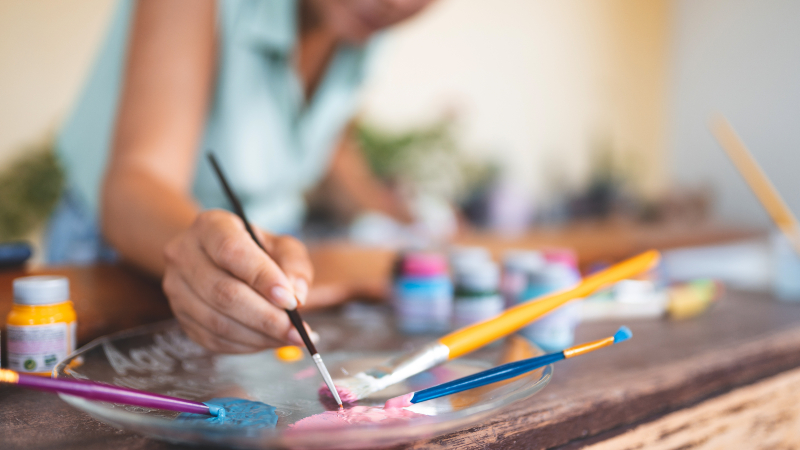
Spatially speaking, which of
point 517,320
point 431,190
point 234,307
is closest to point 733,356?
point 517,320

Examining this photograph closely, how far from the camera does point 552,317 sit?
1.53ft

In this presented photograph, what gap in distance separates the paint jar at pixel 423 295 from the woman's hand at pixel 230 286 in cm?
19

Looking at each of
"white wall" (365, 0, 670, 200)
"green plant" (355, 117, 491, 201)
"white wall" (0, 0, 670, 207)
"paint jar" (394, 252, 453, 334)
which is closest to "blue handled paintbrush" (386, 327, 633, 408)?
"paint jar" (394, 252, 453, 334)

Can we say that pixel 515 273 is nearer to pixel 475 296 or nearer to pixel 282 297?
pixel 475 296

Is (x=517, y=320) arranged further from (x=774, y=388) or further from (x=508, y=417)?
(x=774, y=388)

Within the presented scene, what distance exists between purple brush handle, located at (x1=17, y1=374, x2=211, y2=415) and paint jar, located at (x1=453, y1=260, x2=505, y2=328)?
302mm

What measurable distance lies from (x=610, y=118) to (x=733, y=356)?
7.62 feet

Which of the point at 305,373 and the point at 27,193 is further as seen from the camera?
the point at 27,193

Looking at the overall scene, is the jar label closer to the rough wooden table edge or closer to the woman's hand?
the woman's hand

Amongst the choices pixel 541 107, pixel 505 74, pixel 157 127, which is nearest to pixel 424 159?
pixel 505 74

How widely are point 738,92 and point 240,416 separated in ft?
8.49

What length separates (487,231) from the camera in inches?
66.3

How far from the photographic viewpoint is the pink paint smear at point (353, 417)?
26 centimetres

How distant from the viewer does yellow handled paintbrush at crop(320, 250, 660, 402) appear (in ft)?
1.06
